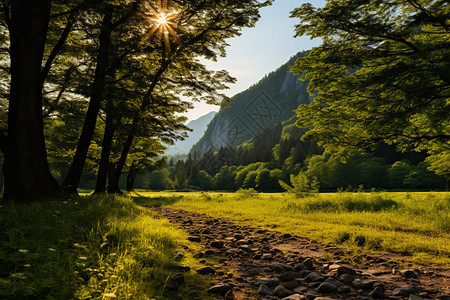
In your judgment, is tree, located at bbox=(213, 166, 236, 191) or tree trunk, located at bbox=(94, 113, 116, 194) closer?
tree trunk, located at bbox=(94, 113, 116, 194)

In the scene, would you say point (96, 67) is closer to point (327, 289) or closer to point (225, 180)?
point (327, 289)

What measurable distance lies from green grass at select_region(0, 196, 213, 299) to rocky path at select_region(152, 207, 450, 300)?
21.7 inches

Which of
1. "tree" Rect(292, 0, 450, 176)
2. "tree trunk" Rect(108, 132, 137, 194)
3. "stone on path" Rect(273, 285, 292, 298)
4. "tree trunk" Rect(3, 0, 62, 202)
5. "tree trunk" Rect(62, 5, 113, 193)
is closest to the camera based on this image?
"stone on path" Rect(273, 285, 292, 298)

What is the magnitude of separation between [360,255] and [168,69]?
45.4 feet

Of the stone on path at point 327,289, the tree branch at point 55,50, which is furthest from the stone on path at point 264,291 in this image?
the tree branch at point 55,50

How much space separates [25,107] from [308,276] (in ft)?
27.6

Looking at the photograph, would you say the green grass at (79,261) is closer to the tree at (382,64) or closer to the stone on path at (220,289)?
the stone on path at (220,289)

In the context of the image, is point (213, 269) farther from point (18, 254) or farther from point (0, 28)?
point (0, 28)

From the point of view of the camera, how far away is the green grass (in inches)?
92.0

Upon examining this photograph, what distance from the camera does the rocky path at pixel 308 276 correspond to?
293cm

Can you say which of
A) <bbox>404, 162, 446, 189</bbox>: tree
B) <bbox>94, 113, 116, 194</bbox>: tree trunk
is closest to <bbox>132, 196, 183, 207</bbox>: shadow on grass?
<bbox>94, 113, 116, 194</bbox>: tree trunk

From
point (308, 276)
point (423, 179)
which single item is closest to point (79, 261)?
point (308, 276)

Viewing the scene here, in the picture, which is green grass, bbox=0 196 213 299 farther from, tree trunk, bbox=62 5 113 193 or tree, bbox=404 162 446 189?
tree, bbox=404 162 446 189

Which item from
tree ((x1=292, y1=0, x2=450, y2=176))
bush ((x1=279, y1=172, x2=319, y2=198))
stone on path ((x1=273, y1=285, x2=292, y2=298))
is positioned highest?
tree ((x1=292, y1=0, x2=450, y2=176))
